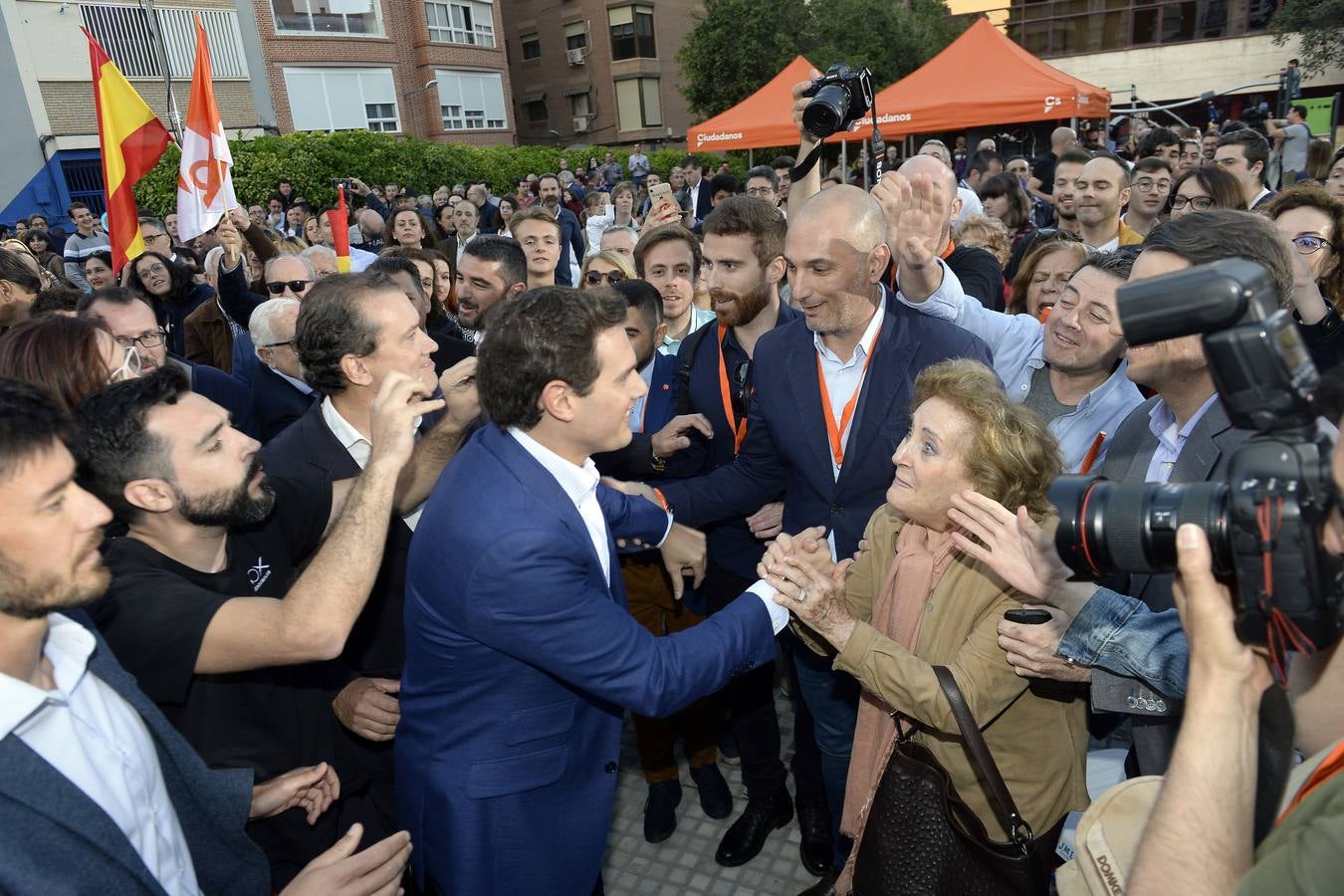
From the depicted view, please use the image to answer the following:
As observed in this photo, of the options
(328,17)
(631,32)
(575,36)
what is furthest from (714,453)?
(575,36)

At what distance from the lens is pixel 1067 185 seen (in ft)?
Answer: 23.7

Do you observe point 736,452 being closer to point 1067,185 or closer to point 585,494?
point 585,494

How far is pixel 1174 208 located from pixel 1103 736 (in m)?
4.05

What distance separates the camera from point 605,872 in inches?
134

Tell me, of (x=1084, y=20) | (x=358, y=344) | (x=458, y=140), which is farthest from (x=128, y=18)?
(x=1084, y=20)

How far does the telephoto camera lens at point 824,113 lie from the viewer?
3914mm

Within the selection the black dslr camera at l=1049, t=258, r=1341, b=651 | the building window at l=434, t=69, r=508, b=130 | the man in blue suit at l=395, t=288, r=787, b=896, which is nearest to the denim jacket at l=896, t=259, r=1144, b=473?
the man in blue suit at l=395, t=288, r=787, b=896

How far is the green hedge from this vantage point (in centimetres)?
1783

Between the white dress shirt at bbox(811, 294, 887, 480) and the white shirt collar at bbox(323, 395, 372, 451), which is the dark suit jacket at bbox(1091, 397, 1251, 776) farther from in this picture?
the white shirt collar at bbox(323, 395, 372, 451)

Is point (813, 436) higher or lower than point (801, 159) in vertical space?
lower

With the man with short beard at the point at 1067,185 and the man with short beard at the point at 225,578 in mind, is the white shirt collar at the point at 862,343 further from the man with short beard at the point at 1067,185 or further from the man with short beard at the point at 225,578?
the man with short beard at the point at 1067,185

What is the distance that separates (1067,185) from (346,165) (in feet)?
55.3

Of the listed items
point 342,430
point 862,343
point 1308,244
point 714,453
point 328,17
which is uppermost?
point 328,17

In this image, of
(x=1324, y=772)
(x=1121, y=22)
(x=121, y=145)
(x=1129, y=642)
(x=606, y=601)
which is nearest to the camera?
(x=1324, y=772)
